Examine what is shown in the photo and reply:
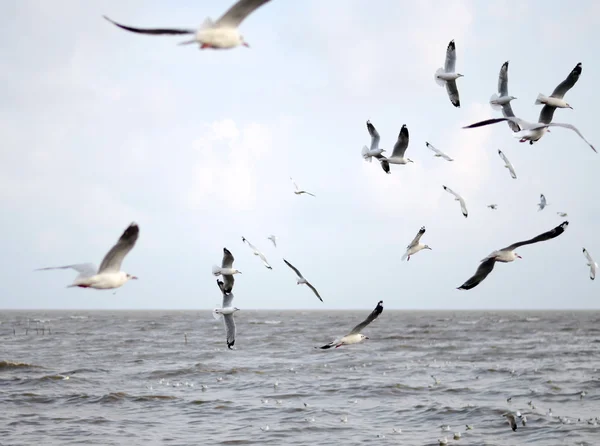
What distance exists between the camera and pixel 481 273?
28.1 ft

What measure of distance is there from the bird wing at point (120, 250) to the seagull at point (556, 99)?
249 inches

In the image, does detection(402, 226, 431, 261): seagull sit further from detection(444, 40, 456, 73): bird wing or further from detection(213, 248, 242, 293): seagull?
detection(213, 248, 242, 293): seagull

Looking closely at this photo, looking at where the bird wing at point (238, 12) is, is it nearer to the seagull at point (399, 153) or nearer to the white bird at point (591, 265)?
the seagull at point (399, 153)

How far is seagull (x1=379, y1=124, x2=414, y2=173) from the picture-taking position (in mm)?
11773

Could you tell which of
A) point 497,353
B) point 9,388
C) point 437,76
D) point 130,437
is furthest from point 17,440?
point 497,353

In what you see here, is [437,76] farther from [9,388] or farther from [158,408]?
[9,388]

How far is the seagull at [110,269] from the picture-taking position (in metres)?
6.69

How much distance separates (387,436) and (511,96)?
7.52 m

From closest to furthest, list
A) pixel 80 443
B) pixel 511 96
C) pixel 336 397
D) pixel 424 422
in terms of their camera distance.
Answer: pixel 511 96
pixel 80 443
pixel 424 422
pixel 336 397

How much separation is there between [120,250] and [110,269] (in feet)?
0.90

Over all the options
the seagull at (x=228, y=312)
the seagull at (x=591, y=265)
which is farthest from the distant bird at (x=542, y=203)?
the seagull at (x=228, y=312)

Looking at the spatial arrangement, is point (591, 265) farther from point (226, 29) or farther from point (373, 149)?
point (226, 29)

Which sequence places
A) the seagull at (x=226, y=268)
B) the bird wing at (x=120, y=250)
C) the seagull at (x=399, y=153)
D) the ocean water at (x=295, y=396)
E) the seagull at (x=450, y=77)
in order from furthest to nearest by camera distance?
the ocean water at (x=295, y=396) → the seagull at (x=399, y=153) → the seagull at (x=450, y=77) → the seagull at (x=226, y=268) → the bird wing at (x=120, y=250)

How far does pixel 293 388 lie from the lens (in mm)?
20562
